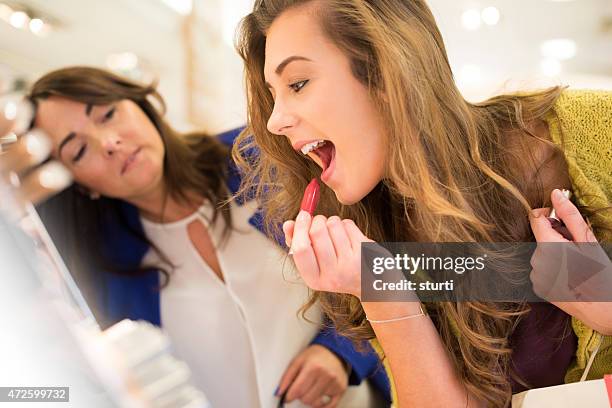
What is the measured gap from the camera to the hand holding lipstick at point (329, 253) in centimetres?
56

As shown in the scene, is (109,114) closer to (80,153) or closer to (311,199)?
(80,153)

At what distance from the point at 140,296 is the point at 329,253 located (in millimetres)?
550

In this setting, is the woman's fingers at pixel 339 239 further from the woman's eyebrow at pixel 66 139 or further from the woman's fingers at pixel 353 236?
the woman's eyebrow at pixel 66 139

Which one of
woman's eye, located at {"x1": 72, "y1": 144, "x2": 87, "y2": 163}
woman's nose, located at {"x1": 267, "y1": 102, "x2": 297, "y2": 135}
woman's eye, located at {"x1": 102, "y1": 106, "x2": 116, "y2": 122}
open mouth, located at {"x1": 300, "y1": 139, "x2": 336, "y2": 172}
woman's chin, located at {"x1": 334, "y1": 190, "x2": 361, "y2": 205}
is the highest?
woman's eye, located at {"x1": 102, "y1": 106, "x2": 116, "y2": 122}

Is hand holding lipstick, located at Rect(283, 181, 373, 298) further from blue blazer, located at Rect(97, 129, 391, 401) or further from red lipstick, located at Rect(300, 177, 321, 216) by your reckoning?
blue blazer, located at Rect(97, 129, 391, 401)

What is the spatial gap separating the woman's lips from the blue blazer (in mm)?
125

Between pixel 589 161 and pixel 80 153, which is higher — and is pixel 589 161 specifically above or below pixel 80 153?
below

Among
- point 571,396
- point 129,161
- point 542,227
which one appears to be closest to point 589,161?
point 542,227

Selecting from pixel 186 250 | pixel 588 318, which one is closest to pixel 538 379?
pixel 588 318

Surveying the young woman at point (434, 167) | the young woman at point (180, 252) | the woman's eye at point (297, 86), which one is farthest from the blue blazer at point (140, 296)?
the woman's eye at point (297, 86)

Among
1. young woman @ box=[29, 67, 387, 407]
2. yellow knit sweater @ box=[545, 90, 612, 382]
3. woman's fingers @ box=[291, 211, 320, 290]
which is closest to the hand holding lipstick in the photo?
woman's fingers @ box=[291, 211, 320, 290]

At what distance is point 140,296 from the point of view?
1001 millimetres

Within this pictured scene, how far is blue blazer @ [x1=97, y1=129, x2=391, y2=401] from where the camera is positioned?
937 mm

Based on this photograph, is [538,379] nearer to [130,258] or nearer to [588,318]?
[588,318]
